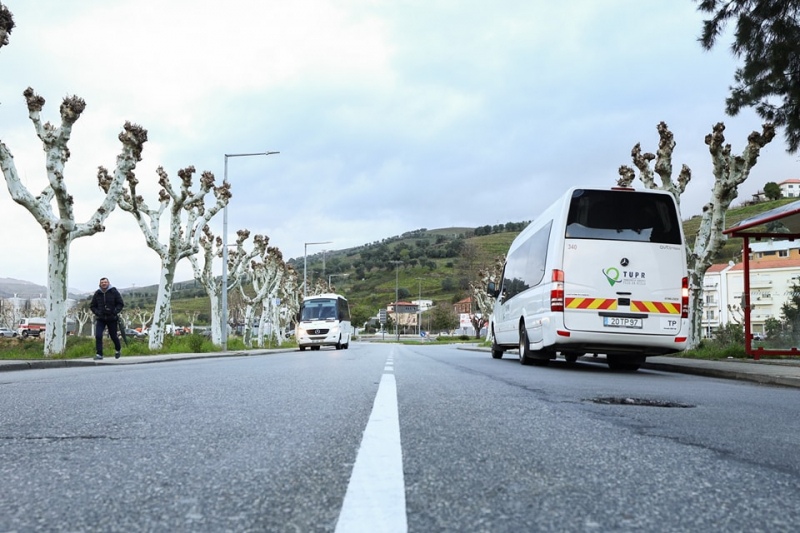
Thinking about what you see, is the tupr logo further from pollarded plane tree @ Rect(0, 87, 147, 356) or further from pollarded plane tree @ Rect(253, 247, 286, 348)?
pollarded plane tree @ Rect(253, 247, 286, 348)

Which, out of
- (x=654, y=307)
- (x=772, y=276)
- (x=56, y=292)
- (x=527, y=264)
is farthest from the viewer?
(x=56, y=292)

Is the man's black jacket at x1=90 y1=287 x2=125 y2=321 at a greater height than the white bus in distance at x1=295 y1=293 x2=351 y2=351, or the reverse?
the man's black jacket at x1=90 y1=287 x2=125 y2=321

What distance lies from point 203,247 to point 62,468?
35.5 meters

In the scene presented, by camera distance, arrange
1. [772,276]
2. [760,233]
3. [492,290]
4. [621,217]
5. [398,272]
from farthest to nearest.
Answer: [398,272] < [492,290] < [772,276] < [760,233] < [621,217]

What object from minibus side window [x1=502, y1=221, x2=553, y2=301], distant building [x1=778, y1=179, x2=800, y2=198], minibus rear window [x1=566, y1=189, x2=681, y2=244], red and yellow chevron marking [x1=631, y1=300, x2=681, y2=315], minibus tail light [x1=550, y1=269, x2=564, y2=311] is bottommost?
red and yellow chevron marking [x1=631, y1=300, x2=681, y2=315]

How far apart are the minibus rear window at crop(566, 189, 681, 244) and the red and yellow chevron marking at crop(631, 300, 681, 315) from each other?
3.79 ft

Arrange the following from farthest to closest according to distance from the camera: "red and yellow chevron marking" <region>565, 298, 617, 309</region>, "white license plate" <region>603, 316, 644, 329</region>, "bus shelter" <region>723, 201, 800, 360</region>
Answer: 1. "bus shelter" <region>723, 201, 800, 360</region>
2. "red and yellow chevron marking" <region>565, 298, 617, 309</region>
3. "white license plate" <region>603, 316, 644, 329</region>

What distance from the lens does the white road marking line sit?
2.01m

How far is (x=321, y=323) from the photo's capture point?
3622 cm

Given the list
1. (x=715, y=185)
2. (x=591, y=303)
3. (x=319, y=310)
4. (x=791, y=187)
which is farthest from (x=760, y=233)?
(x=791, y=187)

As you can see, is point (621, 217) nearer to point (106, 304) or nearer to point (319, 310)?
point (106, 304)

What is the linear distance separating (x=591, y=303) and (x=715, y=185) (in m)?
10.2

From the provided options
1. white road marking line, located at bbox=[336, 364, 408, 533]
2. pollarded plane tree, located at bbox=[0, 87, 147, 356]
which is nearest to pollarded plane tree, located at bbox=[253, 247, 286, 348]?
pollarded plane tree, located at bbox=[0, 87, 147, 356]

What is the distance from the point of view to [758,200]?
133 m
